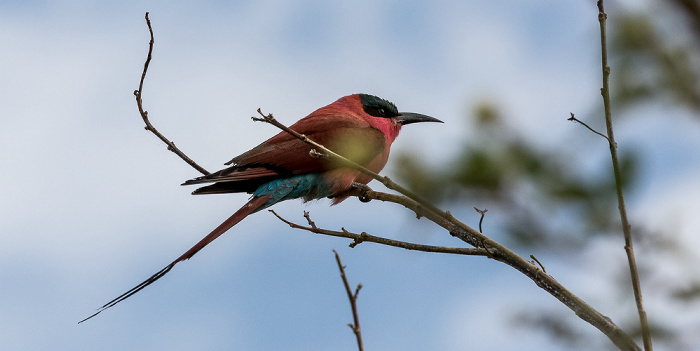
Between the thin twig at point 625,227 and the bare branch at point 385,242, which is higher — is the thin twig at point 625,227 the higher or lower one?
the lower one

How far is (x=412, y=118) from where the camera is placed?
5426 millimetres

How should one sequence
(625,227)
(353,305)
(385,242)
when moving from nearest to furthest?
(625,227) → (353,305) → (385,242)

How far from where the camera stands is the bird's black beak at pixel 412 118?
5.39 meters

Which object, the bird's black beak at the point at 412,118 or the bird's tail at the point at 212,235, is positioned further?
the bird's black beak at the point at 412,118

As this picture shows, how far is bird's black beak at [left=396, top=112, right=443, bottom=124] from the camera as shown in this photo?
5395mm

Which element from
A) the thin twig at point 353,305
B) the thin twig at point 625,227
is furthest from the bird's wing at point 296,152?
the thin twig at point 625,227

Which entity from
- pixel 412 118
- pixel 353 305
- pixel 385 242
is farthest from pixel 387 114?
pixel 353 305

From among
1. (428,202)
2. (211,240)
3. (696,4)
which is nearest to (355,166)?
(428,202)

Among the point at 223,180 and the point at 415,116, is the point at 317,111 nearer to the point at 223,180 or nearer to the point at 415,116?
the point at 415,116

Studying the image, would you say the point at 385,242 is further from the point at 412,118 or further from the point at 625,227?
the point at 412,118

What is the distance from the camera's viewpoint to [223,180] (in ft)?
13.0

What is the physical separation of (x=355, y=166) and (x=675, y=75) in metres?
0.98

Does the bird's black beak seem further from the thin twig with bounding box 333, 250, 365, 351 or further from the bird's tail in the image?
the thin twig with bounding box 333, 250, 365, 351

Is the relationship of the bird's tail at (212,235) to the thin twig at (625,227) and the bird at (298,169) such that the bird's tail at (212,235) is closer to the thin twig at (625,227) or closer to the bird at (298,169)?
the bird at (298,169)
